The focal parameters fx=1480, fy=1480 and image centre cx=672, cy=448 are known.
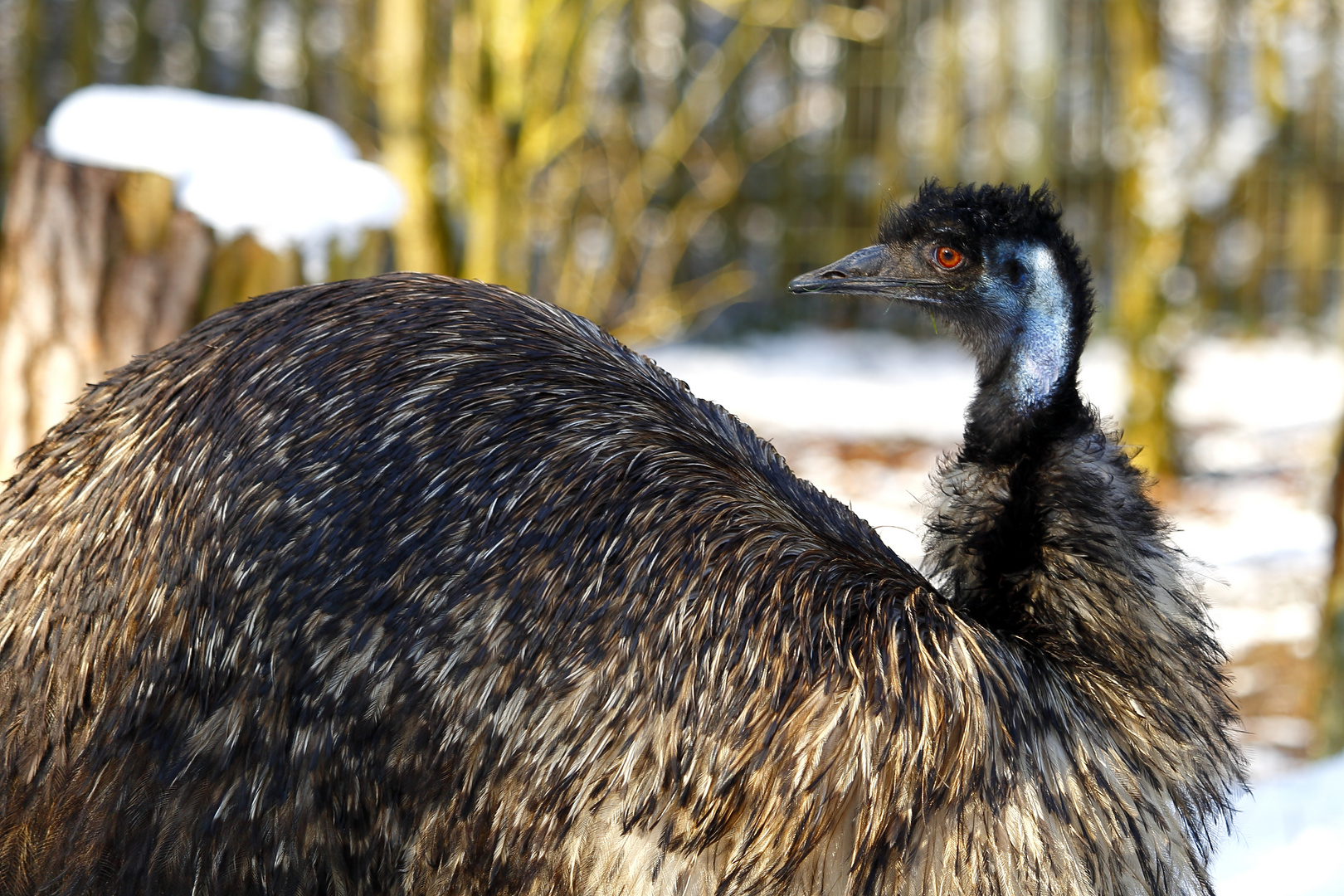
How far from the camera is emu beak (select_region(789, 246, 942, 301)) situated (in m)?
2.77

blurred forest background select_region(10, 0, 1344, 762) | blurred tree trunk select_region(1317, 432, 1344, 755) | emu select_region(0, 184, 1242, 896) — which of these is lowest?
blurred tree trunk select_region(1317, 432, 1344, 755)

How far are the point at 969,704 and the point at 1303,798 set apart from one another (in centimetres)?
237

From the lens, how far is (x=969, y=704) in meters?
2.16

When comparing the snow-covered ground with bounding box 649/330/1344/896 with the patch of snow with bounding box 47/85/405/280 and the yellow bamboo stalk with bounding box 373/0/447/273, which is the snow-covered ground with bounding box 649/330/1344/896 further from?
the yellow bamboo stalk with bounding box 373/0/447/273

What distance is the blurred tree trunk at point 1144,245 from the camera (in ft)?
26.5

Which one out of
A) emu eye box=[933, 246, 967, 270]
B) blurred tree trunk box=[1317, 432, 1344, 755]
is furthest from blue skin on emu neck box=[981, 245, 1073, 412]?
blurred tree trunk box=[1317, 432, 1344, 755]

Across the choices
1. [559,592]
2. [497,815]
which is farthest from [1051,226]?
[497,815]

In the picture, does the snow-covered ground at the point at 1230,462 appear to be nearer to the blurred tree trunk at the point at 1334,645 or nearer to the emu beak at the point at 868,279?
the blurred tree trunk at the point at 1334,645

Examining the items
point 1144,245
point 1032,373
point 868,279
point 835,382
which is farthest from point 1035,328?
point 835,382

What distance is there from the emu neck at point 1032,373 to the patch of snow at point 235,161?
7.36ft

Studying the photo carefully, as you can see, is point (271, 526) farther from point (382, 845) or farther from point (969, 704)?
point (969, 704)

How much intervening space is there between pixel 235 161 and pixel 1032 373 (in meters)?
2.57

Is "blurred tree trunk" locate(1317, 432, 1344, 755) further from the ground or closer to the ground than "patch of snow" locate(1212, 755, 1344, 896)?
further from the ground

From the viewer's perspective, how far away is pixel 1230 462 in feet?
29.5
